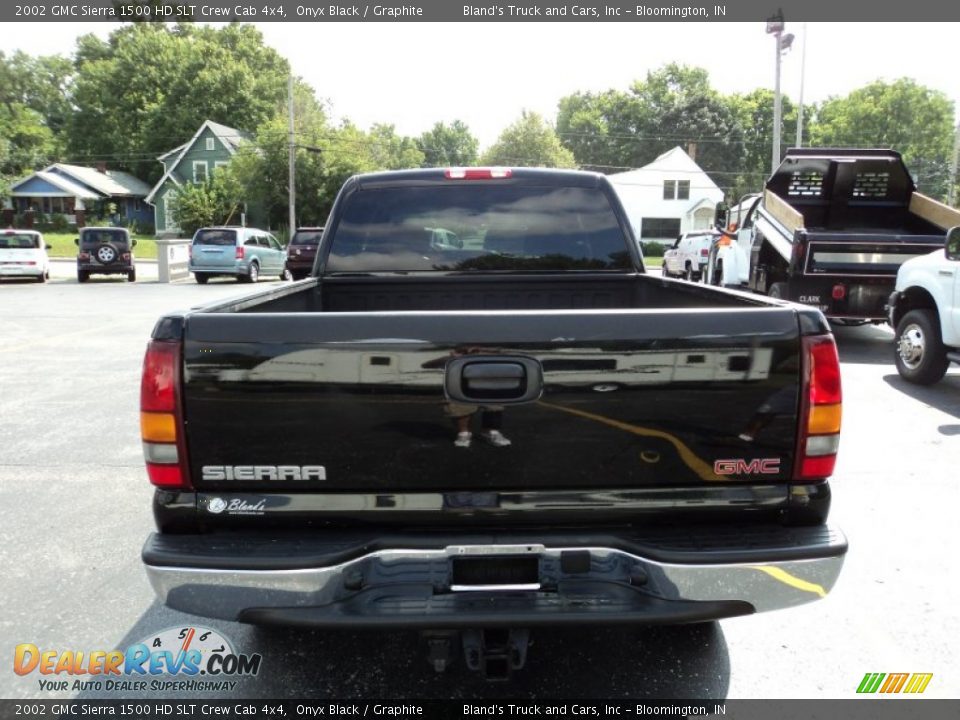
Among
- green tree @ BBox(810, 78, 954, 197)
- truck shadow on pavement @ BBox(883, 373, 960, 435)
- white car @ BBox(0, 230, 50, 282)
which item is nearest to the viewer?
truck shadow on pavement @ BBox(883, 373, 960, 435)

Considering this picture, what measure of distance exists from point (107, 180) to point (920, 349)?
67430 millimetres

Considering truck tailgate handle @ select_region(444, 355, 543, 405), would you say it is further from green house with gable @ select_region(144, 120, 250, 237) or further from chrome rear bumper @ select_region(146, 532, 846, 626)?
green house with gable @ select_region(144, 120, 250, 237)

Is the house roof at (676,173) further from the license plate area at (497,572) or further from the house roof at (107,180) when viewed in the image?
the license plate area at (497,572)

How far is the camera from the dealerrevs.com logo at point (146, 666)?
289 centimetres

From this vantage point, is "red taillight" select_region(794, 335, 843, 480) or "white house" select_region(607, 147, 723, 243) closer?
"red taillight" select_region(794, 335, 843, 480)

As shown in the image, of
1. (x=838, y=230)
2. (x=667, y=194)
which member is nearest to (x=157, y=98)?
(x=667, y=194)

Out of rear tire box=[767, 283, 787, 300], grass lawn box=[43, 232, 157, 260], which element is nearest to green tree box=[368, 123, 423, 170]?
grass lawn box=[43, 232, 157, 260]

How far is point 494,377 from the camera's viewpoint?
87.7 inches

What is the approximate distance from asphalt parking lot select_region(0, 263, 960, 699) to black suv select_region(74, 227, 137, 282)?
19091 mm

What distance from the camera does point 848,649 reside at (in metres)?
3.10

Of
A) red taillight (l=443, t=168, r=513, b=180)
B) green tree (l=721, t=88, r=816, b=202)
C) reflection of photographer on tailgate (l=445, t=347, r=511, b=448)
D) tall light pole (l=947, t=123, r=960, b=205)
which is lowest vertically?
reflection of photographer on tailgate (l=445, t=347, r=511, b=448)

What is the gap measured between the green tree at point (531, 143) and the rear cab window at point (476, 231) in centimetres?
6216

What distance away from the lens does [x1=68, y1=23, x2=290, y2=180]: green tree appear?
212 ft

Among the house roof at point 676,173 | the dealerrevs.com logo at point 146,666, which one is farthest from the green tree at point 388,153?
the dealerrevs.com logo at point 146,666
